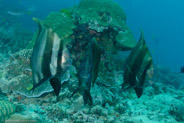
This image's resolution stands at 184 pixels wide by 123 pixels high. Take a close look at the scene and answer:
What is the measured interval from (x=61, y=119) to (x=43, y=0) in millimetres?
45870

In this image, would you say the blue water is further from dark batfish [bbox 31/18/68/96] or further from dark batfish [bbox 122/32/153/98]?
dark batfish [bbox 31/18/68/96]

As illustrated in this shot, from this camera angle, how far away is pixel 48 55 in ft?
4.91

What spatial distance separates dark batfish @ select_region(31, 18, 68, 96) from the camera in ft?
4.82

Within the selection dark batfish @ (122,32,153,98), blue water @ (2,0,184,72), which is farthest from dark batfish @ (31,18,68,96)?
blue water @ (2,0,184,72)

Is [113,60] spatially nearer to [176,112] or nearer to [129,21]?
[176,112]

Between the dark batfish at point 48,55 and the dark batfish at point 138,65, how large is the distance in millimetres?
755

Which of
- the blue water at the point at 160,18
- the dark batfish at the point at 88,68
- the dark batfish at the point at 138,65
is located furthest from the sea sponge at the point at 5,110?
the blue water at the point at 160,18

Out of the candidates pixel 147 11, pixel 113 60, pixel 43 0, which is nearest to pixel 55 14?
pixel 113 60

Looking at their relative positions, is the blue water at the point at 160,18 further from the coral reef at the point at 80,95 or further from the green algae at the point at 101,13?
the coral reef at the point at 80,95

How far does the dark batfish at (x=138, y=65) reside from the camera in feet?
5.66

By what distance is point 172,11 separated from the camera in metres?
141

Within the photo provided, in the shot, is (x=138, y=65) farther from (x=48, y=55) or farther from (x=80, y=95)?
(x=80, y=95)

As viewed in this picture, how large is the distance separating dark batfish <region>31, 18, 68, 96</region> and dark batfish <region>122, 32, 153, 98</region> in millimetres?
755

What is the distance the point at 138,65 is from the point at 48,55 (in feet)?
3.20
